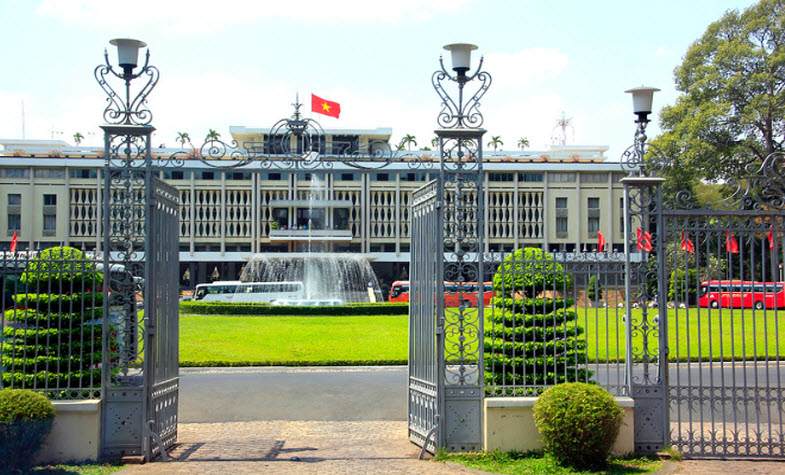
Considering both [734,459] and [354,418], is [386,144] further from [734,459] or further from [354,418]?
[734,459]

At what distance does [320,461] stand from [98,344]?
279 cm

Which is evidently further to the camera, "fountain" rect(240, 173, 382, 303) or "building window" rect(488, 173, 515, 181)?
"building window" rect(488, 173, 515, 181)

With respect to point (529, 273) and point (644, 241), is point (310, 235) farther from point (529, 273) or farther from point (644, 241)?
point (644, 241)

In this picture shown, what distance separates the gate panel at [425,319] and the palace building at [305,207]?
2177 inches

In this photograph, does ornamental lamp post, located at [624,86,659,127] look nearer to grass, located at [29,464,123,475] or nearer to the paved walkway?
A: the paved walkway

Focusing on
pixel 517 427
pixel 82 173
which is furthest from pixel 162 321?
pixel 82 173

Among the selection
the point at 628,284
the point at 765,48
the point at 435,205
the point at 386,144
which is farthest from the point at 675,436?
the point at 765,48

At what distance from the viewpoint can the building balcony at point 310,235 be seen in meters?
74.2

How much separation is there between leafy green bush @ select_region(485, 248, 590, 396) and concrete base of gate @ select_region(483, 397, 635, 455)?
1.29ft

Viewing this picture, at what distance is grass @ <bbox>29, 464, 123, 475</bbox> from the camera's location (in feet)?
27.5

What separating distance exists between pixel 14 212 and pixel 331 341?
2165 inches

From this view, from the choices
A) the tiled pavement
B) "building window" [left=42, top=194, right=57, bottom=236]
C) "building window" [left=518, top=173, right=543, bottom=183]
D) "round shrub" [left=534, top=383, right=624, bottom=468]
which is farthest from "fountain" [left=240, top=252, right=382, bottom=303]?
"round shrub" [left=534, top=383, right=624, bottom=468]

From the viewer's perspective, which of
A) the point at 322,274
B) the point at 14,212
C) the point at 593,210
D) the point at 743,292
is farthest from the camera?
the point at 593,210

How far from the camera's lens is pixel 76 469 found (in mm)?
8531
